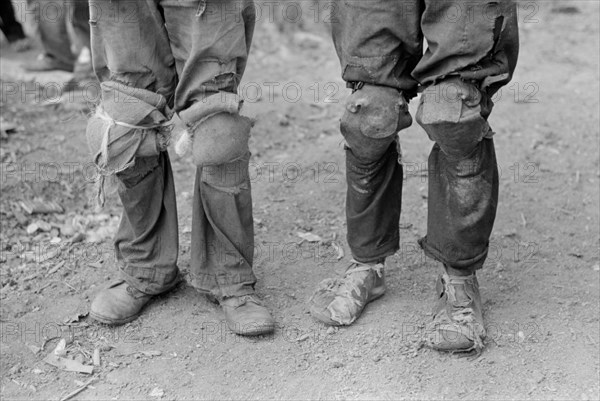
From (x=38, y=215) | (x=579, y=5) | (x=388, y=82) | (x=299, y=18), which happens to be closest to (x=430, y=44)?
(x=388, y=82)

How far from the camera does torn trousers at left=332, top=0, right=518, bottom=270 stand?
9.05ft

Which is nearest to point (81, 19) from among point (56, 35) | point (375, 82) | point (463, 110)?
point (56, 35)

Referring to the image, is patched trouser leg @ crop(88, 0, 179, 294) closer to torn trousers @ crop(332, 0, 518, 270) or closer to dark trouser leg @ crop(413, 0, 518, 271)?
torn trousers @ crop(332, 0, 518, 270)

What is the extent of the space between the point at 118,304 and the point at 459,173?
4.83ft

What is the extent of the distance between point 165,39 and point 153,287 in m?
1.03

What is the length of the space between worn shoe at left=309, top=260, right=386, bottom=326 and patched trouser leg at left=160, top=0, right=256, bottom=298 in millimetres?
413

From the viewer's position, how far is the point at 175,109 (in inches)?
121

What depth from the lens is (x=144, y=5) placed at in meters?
2.95

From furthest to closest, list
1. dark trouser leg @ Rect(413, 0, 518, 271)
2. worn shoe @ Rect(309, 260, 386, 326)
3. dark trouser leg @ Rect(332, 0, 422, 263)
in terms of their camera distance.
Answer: worn shoe @ Rect(309, 260, 386, 326) < dark trouser leg @ Rect(332, 0, 422, 263) < dark trouser leg @ Rect(413, 0, 518, 271)

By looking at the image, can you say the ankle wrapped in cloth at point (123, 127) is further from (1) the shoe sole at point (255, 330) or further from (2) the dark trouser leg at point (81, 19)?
(2) the dark trouser leg at point (81, 19)

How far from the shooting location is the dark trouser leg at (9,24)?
7027mm

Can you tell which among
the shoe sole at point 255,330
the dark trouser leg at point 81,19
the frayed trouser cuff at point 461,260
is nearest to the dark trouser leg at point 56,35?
the dark trouser leg at point 81,19

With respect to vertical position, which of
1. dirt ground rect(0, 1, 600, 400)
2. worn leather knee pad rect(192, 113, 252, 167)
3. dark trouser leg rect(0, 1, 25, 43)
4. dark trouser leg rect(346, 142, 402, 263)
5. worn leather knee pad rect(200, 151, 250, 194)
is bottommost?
dirt ground rect(0, 1, 600, 400)

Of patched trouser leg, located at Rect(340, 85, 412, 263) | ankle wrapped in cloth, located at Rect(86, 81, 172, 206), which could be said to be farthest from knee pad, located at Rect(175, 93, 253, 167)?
patched trouser leg, located at Rect(340, 85, 412, 263)
